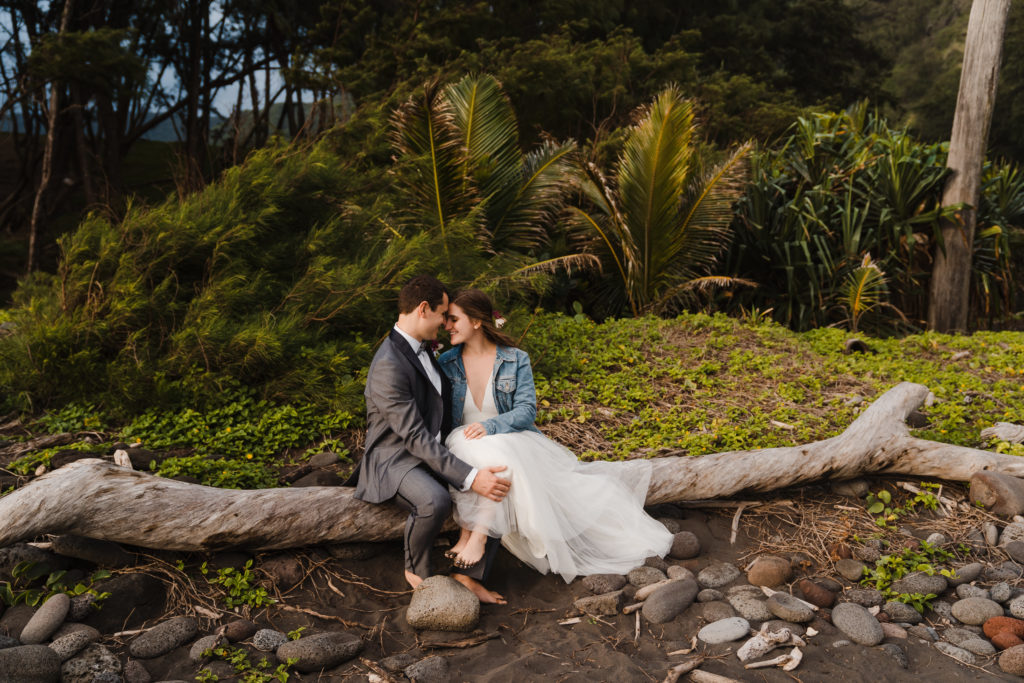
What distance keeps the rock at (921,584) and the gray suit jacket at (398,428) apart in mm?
2333

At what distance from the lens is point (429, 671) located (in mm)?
2912

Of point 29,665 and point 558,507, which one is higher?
point 558,507

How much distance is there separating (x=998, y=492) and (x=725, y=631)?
233 centimetres

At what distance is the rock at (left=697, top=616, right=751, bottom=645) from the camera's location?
3.18 meters

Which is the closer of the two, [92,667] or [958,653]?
[92,667]

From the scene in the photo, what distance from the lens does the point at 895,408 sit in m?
5.18

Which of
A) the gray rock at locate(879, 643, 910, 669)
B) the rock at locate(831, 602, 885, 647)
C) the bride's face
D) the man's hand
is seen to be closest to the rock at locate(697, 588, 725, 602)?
the rock at locate(831, 602, 885, 647)

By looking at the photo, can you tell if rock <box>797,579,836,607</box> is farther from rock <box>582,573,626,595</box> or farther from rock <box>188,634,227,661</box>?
rock <box>188,634,227,661</box>

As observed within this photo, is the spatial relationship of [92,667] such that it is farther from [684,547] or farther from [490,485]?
[684,547]

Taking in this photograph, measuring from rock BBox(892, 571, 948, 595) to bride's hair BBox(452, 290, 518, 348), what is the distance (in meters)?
2.48

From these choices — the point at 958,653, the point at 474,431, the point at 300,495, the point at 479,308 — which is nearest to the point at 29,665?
the point at 300,495

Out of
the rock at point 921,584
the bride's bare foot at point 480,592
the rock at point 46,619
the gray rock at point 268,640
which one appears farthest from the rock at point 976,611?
the rock at point 46,619

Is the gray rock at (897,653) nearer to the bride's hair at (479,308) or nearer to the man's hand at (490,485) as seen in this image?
the man's hand at (490,485)

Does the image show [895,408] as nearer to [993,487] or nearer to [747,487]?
[993,487]
